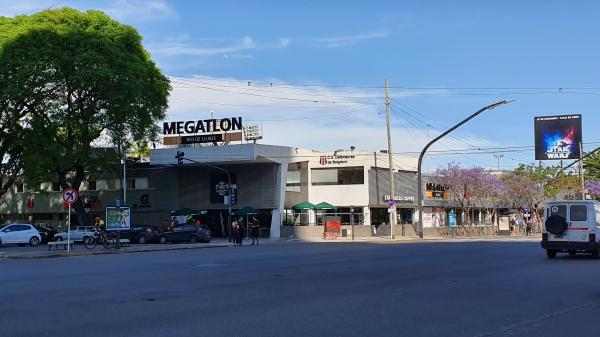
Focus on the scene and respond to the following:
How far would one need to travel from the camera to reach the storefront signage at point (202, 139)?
55.3 m

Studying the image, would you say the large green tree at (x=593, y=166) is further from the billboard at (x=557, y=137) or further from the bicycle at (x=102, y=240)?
the bicycle at (x=102, y=240)

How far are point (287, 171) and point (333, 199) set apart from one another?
16.0ft

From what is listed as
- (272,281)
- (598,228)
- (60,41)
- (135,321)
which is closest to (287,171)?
(60,41)

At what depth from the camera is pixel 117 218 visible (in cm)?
3475

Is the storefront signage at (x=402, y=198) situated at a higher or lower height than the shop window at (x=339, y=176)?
lower

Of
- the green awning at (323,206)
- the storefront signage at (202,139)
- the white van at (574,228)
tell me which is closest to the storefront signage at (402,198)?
the green awning at (323,206)

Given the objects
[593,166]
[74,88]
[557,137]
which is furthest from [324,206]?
[593,166]

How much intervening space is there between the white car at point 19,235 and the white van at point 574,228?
3422 cm

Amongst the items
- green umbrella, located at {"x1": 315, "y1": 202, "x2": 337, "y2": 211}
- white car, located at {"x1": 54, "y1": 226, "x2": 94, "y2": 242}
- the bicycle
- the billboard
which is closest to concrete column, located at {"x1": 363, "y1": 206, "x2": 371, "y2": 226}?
green umbrella, located at {"x1": 315, "y1": 202, "x2": 337, "y2": 211}

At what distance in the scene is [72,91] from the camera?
46.6m

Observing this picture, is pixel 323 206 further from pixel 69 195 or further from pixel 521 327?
pixel 521 327

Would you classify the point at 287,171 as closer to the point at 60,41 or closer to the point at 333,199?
the point at 333,199

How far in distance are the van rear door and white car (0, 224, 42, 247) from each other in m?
35.0

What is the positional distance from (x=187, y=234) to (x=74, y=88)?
13.5 meters
